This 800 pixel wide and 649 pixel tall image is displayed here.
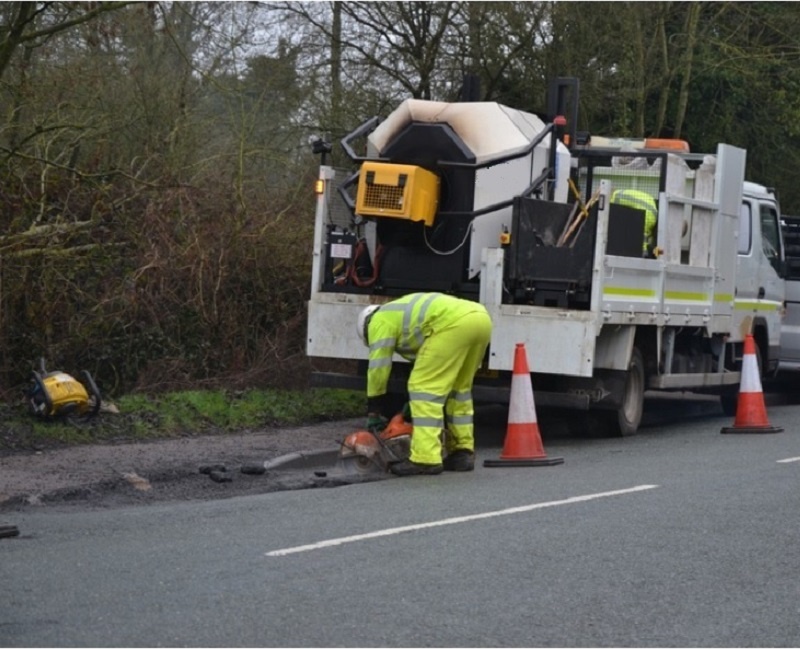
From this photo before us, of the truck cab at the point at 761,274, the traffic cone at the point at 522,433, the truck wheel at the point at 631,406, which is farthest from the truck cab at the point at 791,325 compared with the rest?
the traffic cone at the point at 522,433

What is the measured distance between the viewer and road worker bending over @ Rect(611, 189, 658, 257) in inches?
504

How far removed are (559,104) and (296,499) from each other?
5810 millimetres

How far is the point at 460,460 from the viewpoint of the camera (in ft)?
33.7

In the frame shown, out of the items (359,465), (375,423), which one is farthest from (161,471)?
(375,423)

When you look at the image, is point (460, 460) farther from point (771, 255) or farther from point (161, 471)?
point (771, 255)

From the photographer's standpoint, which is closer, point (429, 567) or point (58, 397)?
point (429, 567)

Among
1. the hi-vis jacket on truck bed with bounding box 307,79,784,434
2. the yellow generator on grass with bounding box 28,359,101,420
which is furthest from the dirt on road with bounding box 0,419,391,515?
the hi-vis jacket on truck bed with bounding box 307,79,784,434

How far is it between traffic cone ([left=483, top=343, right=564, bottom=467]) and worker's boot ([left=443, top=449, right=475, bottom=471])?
41 cm

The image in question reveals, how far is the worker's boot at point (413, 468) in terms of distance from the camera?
9.98 metres

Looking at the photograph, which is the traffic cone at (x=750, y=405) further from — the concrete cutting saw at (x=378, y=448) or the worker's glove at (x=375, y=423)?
the worker's glove at (x=375, y=423)

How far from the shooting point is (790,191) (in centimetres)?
2705

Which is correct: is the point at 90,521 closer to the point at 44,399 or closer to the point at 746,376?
the point at 44,399

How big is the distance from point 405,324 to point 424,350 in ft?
0.74

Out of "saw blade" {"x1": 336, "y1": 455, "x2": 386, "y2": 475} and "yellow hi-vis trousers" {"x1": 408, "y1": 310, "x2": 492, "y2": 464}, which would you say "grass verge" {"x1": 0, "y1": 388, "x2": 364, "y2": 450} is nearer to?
"saw blade" {"x1": 336, "y1": 455, "x2": 386, "y2": 475}
